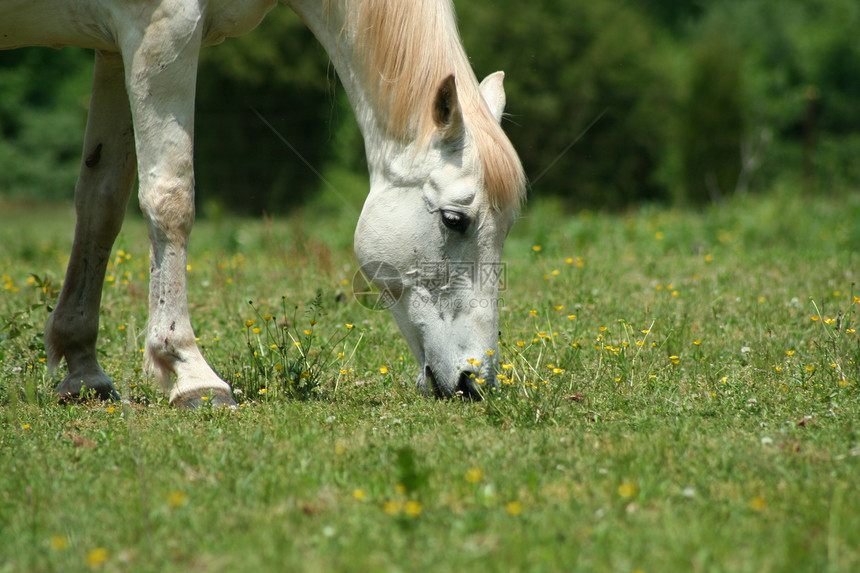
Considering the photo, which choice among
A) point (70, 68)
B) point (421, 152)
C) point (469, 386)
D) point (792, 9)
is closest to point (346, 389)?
point (469, 386)

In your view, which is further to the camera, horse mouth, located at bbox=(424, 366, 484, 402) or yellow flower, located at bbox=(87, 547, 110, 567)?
horse mouth, located at bbox=(424, 366, 484, 402)

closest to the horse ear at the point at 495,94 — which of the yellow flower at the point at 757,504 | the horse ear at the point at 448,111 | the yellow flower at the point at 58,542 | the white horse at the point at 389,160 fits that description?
the white horse at the point at 389,160

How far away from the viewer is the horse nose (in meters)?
3.32

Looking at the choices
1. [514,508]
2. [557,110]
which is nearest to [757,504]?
[514,508]

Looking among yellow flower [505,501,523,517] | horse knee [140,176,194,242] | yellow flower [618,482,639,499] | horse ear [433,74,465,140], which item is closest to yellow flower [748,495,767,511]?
yellow flower [618,482,639,499]

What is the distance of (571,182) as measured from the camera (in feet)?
69.4

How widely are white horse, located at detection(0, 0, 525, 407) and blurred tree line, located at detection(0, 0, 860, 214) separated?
13.9m

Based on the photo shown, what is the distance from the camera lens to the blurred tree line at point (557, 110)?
1956 centimetres

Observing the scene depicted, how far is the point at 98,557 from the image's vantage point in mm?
1839

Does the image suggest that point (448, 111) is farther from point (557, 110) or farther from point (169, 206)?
point (557, 110)

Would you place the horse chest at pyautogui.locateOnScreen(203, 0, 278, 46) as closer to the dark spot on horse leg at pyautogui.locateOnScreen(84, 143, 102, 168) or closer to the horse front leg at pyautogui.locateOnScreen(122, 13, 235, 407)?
the horse front leg at pyautogui.locateOnScreen(122, 13, 235, 407)

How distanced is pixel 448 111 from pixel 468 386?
1.12 meters

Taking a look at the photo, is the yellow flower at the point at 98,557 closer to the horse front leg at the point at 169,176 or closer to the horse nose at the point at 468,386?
the horse front leg at the point at 169,176

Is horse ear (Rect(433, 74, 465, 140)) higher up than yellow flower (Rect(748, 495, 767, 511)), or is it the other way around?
horse ear (Rect(433, 74, 465, 140))
